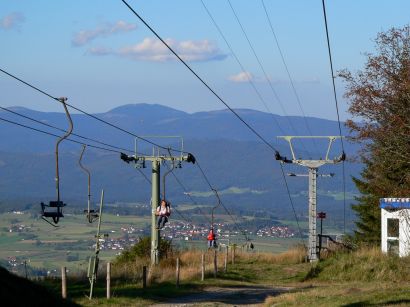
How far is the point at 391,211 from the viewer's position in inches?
1548

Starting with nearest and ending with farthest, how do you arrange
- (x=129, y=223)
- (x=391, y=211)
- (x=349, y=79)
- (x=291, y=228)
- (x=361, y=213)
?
(x=349, y=79)
(x=391, y=211)
(x=361, y=213)
(x=129, y=223)
(x=291, y=228)

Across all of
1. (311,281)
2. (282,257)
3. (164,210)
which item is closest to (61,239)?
(282,257)

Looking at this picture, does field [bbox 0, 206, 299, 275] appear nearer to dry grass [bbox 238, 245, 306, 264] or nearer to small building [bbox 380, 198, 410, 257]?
dry grass [bbox 238, 245, 306, 264]

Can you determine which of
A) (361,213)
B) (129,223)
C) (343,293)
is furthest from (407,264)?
(129,223)

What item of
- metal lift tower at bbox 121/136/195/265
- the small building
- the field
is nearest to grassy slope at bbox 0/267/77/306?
the small building

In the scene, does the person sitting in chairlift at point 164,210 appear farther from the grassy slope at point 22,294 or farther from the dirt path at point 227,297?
the grassy slope at point 22,294

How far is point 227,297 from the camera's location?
95.8 ft

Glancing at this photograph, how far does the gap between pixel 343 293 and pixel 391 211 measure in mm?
12962

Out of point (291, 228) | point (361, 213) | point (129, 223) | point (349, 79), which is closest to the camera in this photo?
point (349, 79)

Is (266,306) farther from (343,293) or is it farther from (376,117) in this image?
(376,117)

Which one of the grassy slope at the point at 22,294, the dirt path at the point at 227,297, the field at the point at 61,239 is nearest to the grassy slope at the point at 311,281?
the dirt path at the point at 227,297

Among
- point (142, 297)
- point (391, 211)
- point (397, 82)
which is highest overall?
point (397, 82)

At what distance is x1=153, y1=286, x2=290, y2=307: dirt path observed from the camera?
26.6 meters

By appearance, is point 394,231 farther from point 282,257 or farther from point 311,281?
point 282,257
